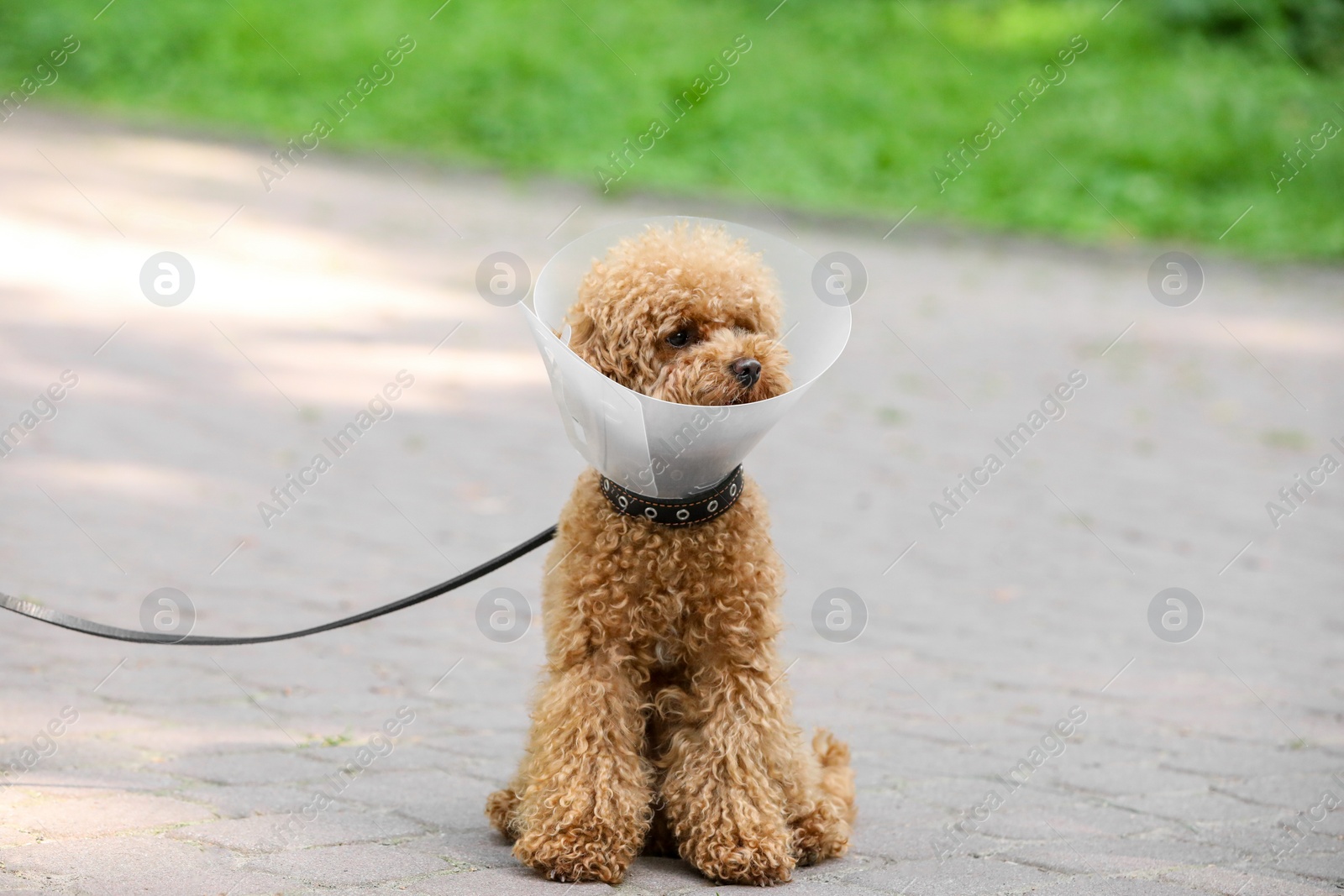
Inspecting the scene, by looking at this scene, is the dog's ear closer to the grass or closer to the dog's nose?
the dog's nose

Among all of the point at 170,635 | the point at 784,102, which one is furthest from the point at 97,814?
the point at 784,102

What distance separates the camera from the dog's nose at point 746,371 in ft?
10.4

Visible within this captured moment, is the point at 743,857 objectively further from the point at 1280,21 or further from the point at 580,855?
the point at 1280,21

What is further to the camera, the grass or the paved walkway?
the grass

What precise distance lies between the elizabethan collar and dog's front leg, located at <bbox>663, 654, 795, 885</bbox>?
1.78ft

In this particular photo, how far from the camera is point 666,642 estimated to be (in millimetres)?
3461

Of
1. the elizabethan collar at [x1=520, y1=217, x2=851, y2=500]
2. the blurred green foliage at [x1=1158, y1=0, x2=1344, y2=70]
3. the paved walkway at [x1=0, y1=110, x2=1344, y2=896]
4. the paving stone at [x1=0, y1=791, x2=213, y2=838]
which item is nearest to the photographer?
the elizabethan collar at [x1=520, y1=217, x2=851, y2=500]

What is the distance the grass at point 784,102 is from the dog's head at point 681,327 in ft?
41.5

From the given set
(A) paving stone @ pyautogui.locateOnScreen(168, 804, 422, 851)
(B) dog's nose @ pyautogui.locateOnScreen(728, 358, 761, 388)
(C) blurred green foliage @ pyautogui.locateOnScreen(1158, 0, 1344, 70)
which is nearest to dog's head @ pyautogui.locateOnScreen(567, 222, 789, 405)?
(B) dog's nose @ pyautogui.locateOnScreen(728, 358, 761, 388)

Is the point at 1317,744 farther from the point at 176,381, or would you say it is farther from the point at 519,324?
the point at 519,324

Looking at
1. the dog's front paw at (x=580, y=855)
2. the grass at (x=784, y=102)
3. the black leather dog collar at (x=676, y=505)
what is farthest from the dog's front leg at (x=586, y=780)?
the grass at (x=784, y=102)

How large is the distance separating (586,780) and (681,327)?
47.5 inches

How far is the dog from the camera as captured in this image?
3309 millimetres

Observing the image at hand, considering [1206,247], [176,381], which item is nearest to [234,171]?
[176,381]
